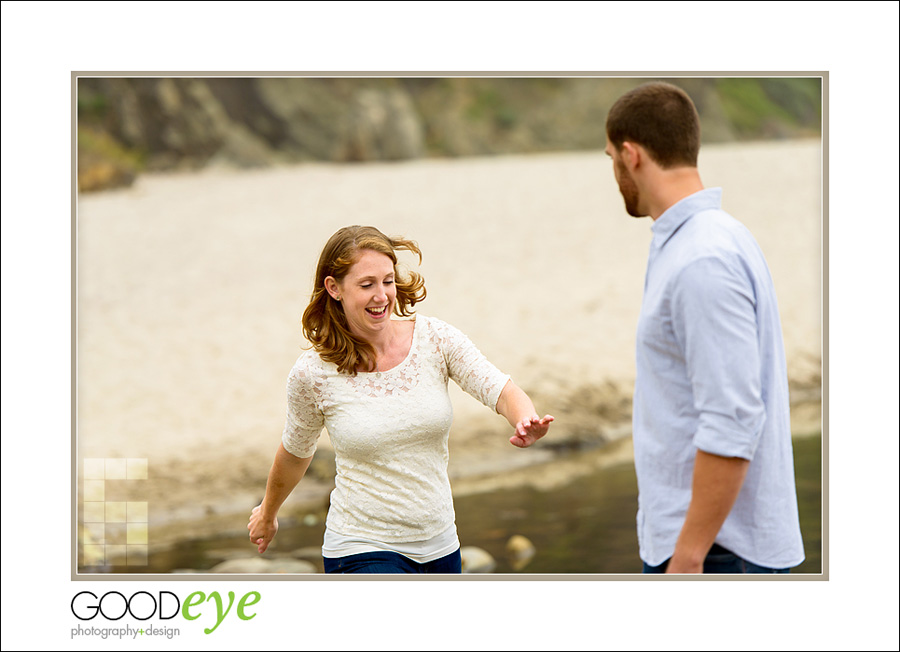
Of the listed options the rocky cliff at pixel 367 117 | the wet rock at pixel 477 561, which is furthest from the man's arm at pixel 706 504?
the rocky cliff at pixel 367 117

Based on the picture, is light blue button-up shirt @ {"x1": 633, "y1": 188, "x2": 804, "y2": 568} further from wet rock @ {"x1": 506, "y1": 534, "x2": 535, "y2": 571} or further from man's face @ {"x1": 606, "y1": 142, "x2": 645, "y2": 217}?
wet rock @ {"x1": 506, "y1": 534, "x2": 535, "y2": 571}

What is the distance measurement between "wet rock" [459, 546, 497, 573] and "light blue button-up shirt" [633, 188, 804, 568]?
3250 millimetres

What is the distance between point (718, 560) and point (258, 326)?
7.40 metres

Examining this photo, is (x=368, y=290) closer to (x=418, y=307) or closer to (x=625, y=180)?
(x=625, y=180)

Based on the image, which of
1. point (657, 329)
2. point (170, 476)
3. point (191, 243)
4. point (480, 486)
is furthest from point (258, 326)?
point (657, 329)

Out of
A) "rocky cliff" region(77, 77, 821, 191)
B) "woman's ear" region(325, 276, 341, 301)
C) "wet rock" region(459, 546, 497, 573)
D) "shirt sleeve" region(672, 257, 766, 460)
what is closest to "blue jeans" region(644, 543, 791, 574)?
"shirt sleeve" region(672, 257, 766, 460)

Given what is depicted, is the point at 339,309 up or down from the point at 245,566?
up

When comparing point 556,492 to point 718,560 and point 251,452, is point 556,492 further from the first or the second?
point 718,560

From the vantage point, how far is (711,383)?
2035 millimetres

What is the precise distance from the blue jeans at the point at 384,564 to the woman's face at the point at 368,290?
0.63m

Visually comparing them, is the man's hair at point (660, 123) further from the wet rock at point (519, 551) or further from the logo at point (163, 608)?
the wet rock at point (519, 551)

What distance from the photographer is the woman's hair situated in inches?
108

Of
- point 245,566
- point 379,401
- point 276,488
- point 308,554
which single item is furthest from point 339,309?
point 308,554

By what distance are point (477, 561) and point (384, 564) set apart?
2788 millimetres
